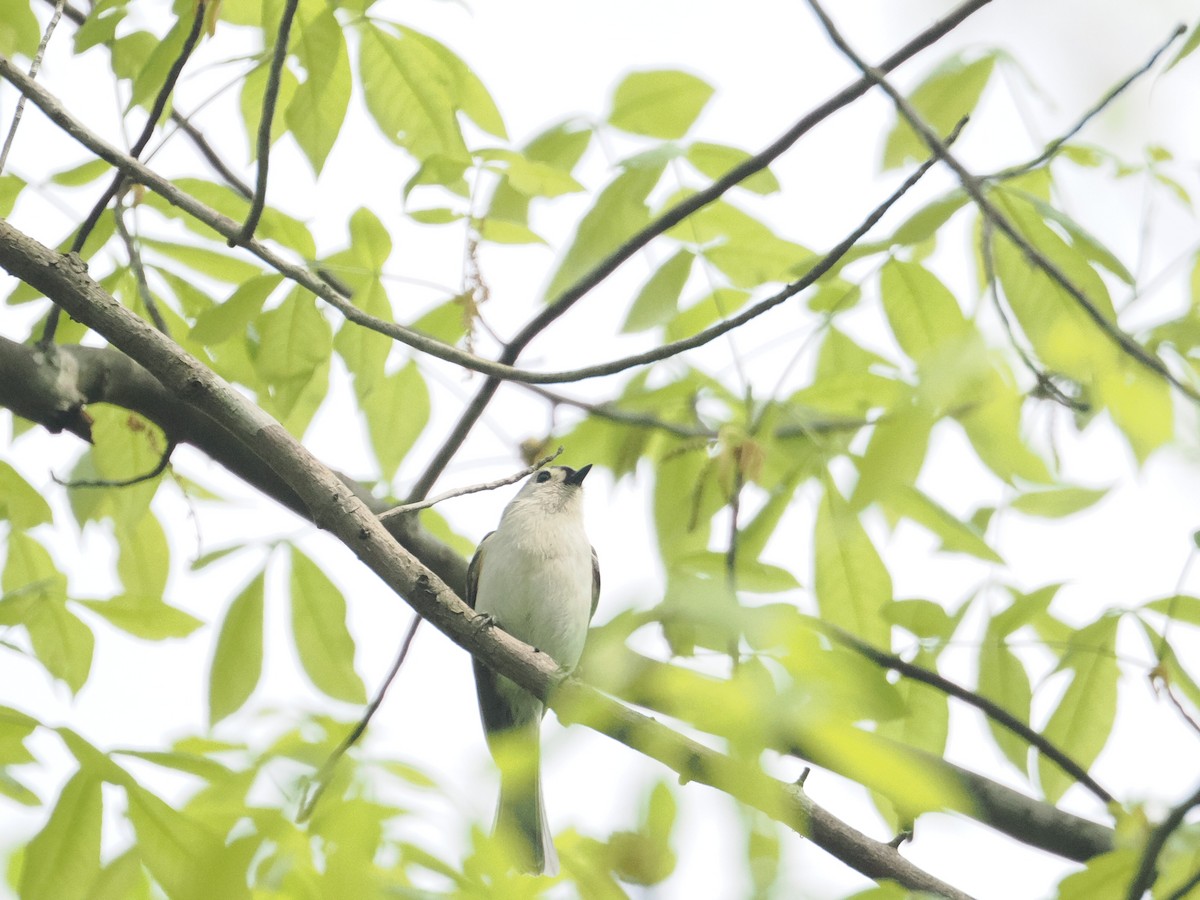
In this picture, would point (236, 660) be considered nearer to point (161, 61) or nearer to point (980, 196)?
point (161, 61)

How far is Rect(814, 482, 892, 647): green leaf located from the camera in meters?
3.16

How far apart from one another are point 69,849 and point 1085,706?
8.78 feet

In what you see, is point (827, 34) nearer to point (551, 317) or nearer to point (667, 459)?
point (551, 317)

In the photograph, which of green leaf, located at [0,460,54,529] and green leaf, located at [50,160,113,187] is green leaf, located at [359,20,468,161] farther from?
green leaf, located at [0,460,54,529]

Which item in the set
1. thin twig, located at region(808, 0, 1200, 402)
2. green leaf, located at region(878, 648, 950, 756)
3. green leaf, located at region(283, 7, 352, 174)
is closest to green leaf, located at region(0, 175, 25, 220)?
green leaf, located at region(283, 7, 352, 174)

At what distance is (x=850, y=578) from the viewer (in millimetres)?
3186

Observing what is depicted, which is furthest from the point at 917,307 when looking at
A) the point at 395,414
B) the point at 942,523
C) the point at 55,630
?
the point at 55,630

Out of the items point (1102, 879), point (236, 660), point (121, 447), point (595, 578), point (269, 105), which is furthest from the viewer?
point (595, 578)

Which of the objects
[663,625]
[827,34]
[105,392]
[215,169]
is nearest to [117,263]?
[105,392]

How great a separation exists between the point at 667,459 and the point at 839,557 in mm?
586

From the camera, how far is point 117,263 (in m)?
3.41

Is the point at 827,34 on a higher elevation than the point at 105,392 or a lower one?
higher

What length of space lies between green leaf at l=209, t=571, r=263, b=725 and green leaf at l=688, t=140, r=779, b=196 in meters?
1.96

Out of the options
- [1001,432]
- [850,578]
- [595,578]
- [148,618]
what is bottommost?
[148,618]
